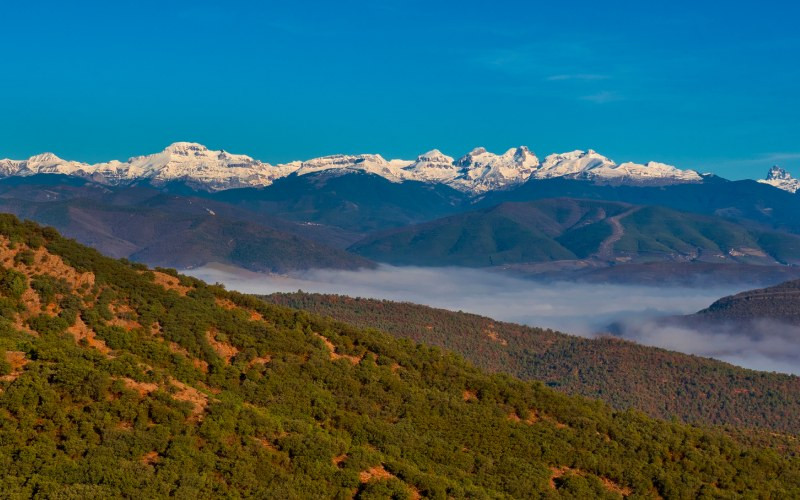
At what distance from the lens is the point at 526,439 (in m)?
89.6

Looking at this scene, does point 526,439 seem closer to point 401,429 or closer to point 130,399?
point 401,429

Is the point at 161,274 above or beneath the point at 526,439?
above

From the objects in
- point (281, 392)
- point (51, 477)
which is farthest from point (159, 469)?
point (281, 392)

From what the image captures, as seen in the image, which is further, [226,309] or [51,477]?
[226,309]

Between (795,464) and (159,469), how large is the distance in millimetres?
68241

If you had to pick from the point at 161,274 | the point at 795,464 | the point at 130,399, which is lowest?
the point at 795,464

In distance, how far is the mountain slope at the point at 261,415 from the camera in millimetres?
67688

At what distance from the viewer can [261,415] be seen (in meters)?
78.5

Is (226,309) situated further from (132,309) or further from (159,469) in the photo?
(159,469)

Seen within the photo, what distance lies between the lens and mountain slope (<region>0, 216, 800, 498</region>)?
6769 centimetres

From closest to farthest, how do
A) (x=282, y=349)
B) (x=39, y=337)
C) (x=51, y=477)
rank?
(x=51, y=477)
(x=39, y=337)
(x=282, y=349)

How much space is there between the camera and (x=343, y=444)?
257ft

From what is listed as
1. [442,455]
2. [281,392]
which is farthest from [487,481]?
[281,392]

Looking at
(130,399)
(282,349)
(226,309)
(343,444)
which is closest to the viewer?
(130,399)
